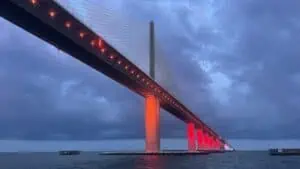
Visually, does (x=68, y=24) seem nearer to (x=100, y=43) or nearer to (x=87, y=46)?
(x=87, y=46)

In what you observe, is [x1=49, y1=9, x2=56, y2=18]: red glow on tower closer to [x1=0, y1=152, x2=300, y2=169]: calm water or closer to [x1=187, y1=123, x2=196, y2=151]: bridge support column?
[x1=0, y1=152, x2=300, y2=169]: calm water

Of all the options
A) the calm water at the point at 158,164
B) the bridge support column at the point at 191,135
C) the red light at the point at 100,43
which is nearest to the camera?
the red light at the point at 100,43

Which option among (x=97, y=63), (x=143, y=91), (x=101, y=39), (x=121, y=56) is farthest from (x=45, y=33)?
(x=143, y=91)

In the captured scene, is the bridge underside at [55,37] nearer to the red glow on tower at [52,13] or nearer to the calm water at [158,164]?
the red glow on tower at [52,13]

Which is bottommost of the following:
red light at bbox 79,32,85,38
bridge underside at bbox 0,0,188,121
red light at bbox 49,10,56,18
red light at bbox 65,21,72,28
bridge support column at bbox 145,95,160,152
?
bridge support column at bbox 145,95,160,152

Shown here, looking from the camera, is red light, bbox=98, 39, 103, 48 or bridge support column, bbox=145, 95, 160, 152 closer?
red light, bbox=98, 39, 103, 48

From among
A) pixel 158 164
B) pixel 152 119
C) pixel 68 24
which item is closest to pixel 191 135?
pixel 152 119

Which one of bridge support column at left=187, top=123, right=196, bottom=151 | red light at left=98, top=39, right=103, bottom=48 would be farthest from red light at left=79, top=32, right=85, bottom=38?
bridge support column at left=187, top=123, right=196, bottom=151

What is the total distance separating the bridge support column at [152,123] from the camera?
8850 cm

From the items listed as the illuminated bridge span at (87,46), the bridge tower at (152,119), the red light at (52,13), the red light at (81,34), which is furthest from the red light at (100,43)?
the bridge tower at (152,119)

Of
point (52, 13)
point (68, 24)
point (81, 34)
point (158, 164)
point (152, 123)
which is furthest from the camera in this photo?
point (152, 123)

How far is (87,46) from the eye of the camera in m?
50.3

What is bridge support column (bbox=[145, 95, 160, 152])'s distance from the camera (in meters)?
88.5

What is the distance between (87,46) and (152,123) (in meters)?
40.2
